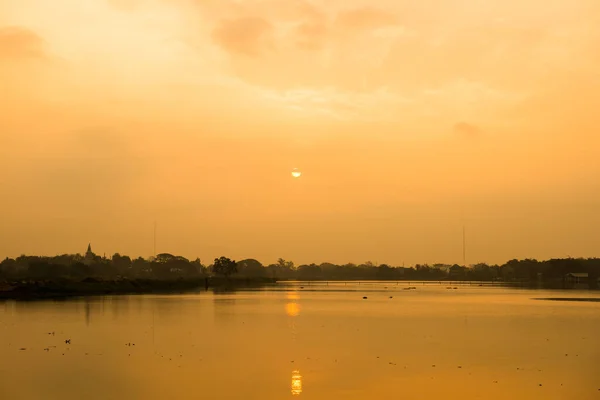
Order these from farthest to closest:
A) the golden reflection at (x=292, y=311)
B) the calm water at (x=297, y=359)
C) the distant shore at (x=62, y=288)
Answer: the distant shore at (x=62, y=288), the golden reflection at (x=292, y=311), the calm water at (x=297, y=359)

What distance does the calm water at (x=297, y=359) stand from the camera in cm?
2750

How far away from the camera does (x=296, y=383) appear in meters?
29.2

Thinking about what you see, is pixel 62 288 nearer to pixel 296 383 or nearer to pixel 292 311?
pixel 292 311

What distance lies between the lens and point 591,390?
89.6ft

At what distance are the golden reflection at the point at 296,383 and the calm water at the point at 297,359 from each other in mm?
45

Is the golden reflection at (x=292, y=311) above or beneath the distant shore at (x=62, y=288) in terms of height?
beneath

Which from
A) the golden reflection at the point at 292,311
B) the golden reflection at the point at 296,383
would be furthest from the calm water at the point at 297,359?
the golden reflection at the point at 292,311

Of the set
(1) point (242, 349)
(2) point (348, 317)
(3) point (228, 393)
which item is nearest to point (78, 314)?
(2) point (348, 317)

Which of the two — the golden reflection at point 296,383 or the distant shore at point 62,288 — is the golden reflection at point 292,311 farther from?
the distant shore at point 62,288

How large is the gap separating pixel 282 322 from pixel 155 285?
12596 centimetres

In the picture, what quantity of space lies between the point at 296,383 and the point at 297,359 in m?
7.54

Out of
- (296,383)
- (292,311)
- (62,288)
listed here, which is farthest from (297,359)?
(62,288)

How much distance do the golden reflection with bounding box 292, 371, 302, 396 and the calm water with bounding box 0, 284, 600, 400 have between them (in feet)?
0.15

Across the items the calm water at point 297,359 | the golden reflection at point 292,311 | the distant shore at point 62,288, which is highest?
the distant shore at point 62,288
